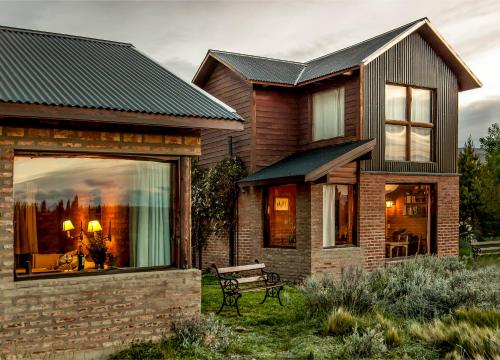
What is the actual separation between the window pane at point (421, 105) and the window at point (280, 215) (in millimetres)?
4410

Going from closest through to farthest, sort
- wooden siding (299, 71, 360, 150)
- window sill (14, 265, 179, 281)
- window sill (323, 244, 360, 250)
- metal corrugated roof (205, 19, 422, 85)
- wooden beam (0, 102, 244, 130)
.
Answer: wooden beam (0, 102, 244, 130)
window sill (14, 265, 179, 281)
window sill (323, 244, 360, 250)
wooden siding (299, 71, 360, 150)
metal corrugated roof (205, 19, 422, 85)

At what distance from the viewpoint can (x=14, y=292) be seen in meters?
7.62

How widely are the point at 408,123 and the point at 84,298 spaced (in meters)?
11.5

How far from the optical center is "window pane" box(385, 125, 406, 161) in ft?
53.4

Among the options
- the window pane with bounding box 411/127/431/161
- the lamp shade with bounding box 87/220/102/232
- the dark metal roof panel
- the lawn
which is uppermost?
the dark metal roof panel

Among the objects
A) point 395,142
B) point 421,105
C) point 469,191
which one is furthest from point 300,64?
point 469,191

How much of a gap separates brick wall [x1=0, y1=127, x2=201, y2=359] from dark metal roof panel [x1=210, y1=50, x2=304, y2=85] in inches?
333

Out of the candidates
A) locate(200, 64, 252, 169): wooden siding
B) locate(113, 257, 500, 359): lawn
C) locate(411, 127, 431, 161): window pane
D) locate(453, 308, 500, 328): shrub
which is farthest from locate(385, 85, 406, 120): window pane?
locate(453, 308, 500, 328): shrub

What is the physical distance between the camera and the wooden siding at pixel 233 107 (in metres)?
17.1

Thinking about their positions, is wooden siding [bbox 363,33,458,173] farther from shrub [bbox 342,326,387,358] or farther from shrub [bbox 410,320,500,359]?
shrub [bbox 342,326,387,358]

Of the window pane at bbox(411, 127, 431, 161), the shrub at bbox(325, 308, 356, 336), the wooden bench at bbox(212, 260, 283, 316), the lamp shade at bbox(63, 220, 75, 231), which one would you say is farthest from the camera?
the window pane at bbox(411, 127, 431, 161)

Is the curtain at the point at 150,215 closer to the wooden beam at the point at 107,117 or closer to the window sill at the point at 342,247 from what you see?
the wooden beam at the point at 107,117

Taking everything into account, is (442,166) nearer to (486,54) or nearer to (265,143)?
(265,143)

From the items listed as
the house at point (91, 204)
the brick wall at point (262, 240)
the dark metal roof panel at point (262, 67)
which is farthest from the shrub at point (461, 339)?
the dark metal roof panel at point (262, 67)
